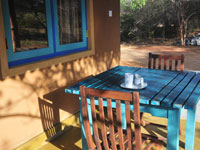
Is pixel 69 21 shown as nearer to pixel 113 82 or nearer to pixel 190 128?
pixel 113 82

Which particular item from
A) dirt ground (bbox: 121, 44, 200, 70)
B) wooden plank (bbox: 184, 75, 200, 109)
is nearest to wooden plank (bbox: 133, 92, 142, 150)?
wooden plank (bbox: 184, 75, 200, 109)

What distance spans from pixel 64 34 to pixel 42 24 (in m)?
0.46

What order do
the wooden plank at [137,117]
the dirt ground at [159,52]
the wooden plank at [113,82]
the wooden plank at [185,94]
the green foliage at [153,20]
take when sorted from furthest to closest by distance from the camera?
the green foliage at [153,20]
the dirt ground at [159,52]
the wooden plank at [113,82]
the wooden plank at [185,94]
the wooden plank at [137,117]

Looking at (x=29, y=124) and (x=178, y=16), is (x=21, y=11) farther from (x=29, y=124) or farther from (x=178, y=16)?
(x=178, y=16)

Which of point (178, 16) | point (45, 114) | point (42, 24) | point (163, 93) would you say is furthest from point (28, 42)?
point (178, 16)

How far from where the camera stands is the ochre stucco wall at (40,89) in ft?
7.76

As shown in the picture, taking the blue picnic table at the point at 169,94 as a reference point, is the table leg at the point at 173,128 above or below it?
below

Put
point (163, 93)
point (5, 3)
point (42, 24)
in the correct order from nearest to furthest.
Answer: point (163, 93) < point (5, 3) < point (42, 24)

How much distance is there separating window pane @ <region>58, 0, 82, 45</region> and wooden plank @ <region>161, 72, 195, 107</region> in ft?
5.67

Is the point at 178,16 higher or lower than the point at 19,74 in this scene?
higher

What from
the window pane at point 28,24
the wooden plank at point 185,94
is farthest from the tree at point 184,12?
the window pane at point 28,24

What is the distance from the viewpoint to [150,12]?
1438 centimetres

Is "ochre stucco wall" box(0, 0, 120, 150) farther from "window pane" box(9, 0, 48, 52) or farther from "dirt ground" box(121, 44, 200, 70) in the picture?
"dirt ground" box(121, 44, 200, 70)

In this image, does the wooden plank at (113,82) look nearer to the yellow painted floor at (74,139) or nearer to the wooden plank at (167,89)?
the wooden plank at (167,89)
